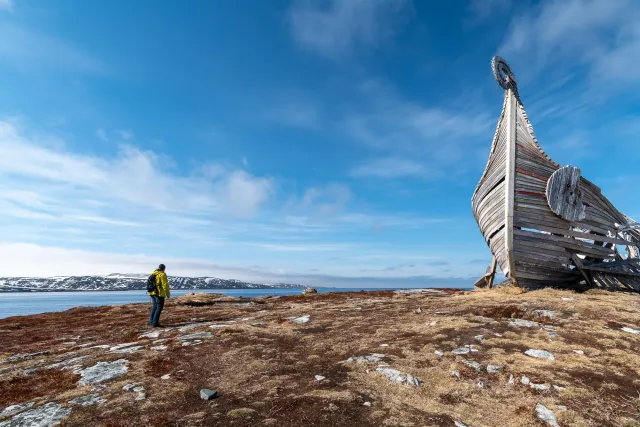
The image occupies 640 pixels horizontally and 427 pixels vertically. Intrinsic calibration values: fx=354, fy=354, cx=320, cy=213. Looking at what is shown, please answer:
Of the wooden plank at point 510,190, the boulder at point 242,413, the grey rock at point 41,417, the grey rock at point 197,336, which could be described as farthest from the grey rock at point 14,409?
the wooden plank at point 510,190

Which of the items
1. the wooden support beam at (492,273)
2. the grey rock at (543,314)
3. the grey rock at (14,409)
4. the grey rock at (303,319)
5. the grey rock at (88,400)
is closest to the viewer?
the grey rock at (14,409)

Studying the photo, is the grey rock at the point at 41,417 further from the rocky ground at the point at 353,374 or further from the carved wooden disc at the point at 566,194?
the carved wooden disc at the point at 566,194

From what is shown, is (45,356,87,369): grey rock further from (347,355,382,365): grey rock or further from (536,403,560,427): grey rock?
(536,403,560,427): grey rock

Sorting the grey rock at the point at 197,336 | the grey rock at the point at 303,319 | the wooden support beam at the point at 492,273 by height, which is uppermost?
the wooden support beam at the point at 492,273

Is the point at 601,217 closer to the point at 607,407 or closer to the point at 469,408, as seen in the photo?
the point at 607,407

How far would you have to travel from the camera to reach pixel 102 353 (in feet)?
33.7

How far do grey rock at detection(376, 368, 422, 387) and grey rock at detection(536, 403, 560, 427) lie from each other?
6.67ft

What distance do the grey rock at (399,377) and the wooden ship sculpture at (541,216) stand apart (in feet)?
43.1

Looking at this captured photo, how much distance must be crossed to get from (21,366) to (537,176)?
876 inches

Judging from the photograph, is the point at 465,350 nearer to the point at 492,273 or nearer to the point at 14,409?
the point at 14,409

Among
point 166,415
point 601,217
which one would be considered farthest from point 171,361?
point 601,217

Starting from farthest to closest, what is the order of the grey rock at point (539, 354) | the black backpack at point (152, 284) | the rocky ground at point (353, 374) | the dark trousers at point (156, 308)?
the black backpack at point (152, 284)
the dark trousers at point (156, 308)
the grey rock at point (539, 354)
the rocky ground at point (353, 374)

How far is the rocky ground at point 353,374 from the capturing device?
Answer: 5816 mm

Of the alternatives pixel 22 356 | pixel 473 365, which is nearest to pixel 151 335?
pixel 22 356
